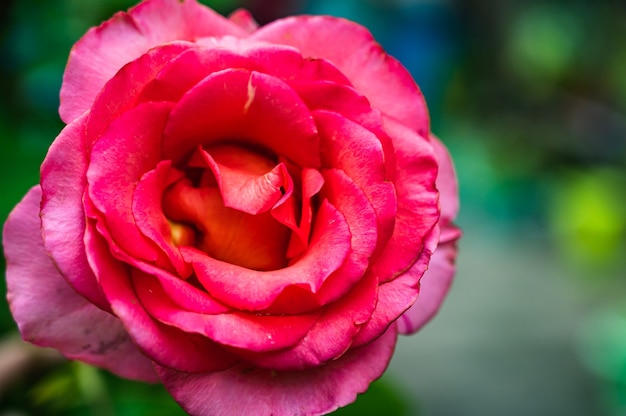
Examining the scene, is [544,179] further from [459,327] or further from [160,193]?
[160,193]

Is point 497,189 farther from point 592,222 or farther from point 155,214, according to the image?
point 155,214

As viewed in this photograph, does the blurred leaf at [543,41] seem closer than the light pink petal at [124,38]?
No

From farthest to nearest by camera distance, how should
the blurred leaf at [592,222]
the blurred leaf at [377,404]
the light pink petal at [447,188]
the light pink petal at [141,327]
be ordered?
the blurred leaf at [592,222]
the blurred leaf at [377,404]
the light pink petal at [447,188]
the light pink petal at [141,327]

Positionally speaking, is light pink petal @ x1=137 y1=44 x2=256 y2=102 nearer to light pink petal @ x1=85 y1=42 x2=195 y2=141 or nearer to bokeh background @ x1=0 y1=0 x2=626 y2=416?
light pink petal @ x1=85 y1=42 x2=195 y2=141

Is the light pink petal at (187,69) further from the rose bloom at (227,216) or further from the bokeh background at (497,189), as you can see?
the bokeh background at (497,189)

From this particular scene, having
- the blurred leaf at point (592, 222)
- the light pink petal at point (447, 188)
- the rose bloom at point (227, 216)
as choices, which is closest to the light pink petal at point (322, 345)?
the rose bloom at point (227, 216)

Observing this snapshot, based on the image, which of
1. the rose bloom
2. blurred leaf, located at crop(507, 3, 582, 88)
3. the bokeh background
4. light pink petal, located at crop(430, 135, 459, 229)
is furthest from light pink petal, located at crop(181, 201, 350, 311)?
blurred leaf, located at crop(507, 3, 582, 88)

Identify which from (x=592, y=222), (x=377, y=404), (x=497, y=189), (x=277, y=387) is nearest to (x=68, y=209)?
(x=277, y=387)
